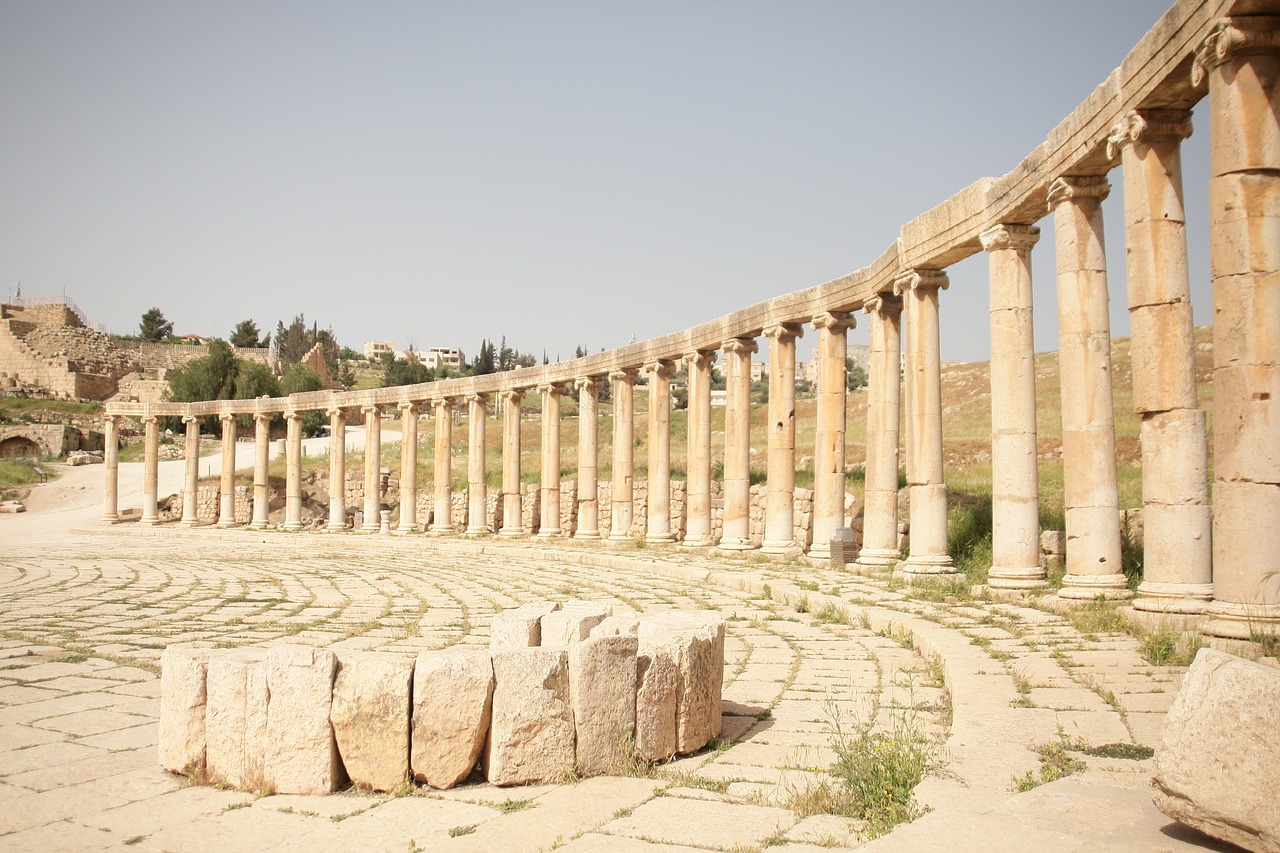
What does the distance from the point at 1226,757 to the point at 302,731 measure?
15.3 feet

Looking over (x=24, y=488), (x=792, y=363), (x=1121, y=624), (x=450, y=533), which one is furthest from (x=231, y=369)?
(x=1121, y=624)

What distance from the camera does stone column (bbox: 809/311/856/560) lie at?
19.0 meters

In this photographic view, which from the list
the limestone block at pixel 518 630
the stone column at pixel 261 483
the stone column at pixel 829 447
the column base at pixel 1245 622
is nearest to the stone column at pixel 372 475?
the stone column at pixel 261 483

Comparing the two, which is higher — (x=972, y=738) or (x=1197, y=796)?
(x=1197, y=796)

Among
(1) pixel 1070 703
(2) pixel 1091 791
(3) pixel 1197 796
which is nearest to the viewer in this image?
(3) pixel 1197 796

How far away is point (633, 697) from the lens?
5.90m

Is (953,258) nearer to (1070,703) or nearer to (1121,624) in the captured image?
(1121,624)

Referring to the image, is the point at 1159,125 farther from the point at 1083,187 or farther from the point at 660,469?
the point at 660,469

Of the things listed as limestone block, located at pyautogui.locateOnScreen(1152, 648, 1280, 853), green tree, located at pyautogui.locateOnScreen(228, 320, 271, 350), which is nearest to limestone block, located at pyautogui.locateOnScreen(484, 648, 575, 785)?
limestone block, located at pyautogui.locateOnScreen(1152, 648, 1280, 853)

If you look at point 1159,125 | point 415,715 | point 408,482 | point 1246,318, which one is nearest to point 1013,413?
point 1159,125

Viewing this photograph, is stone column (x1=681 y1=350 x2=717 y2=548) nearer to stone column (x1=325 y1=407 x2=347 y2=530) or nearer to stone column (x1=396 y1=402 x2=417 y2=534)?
stone column (x1=396 y1=402 x2=417 y2=534)

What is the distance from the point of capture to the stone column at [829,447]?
1902 cm

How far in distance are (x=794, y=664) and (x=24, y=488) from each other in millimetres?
45150

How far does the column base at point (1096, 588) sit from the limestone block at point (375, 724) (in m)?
8.89
